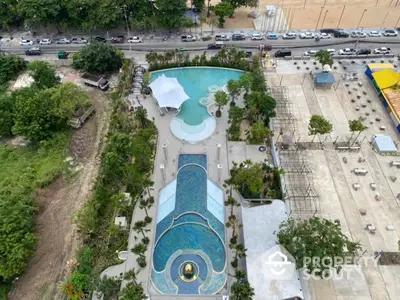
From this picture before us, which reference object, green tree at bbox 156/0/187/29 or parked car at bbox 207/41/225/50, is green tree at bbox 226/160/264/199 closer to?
parked car at bbox 207/41/225/50

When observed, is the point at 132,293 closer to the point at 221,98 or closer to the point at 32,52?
the point at 221,98

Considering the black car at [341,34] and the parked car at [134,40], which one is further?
the parked car at [134,40]

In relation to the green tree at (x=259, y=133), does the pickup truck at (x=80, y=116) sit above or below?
above

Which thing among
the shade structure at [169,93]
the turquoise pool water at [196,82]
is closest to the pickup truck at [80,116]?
the shade structure at [169,93]

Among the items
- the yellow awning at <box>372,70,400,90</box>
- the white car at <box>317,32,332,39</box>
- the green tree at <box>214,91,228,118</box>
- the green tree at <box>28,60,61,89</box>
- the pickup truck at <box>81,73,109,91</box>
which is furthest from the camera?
the white car at <box>317,32,332,39</box>

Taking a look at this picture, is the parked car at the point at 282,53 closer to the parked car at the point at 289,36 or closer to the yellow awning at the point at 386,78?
the parked car at the point at 289,36

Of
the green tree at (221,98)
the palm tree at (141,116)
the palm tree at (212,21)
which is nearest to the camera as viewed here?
the green tree at (221,98)

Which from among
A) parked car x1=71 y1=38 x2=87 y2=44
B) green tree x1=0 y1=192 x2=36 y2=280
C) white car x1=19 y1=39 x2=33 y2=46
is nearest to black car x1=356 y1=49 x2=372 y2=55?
parked car x1=71 y1=38 x2=87 y2=44

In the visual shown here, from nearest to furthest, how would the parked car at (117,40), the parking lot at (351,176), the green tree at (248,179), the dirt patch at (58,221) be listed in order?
the parking lot at (351,176), the dirt patch at (58,221), the green tree at (248,179), the parked car at (117,40)
